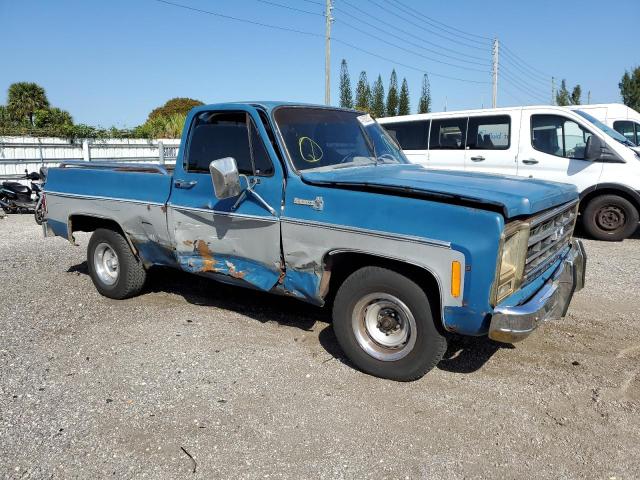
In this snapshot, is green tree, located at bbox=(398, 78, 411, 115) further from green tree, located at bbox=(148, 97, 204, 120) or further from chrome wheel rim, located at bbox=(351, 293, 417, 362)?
chrome wheel rim, located at bbox=(351, 293, 417, 362)

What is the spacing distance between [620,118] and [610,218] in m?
3.25

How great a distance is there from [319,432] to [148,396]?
1.26 meters

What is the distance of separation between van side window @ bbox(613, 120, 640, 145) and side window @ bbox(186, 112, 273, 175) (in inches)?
364

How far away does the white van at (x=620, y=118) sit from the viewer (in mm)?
10500

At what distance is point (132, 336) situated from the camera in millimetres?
4594

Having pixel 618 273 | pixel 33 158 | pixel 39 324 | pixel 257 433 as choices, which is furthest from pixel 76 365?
pixel 33 158

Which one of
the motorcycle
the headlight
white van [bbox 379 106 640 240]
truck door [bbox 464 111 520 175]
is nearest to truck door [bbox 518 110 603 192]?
white van [bbox 379 106 640 240]

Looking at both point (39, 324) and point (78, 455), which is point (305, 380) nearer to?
point (78, 455)

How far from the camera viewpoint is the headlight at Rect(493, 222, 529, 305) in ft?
10.0

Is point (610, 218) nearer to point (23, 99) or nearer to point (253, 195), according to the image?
point (253, 195)

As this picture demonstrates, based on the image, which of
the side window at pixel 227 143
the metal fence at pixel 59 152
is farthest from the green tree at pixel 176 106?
the side window at pixel 227 143

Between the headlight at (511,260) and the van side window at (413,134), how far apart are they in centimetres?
724

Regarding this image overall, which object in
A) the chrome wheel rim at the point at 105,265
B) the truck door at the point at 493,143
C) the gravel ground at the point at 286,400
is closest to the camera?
the gravel ground at the point at 286,400

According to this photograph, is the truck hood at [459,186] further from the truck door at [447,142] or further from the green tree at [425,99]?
the green tree at [425,99]
